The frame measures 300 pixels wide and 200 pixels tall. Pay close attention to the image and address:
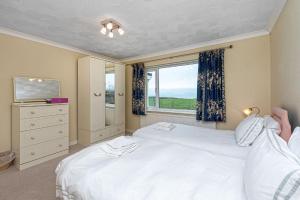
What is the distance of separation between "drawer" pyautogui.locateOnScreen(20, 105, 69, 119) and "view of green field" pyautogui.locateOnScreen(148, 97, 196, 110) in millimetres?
2262

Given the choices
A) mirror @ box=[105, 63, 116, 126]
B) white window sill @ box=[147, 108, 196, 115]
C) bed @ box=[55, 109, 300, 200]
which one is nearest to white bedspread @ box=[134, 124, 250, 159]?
bed @ box=[55, 109, 300, 200]

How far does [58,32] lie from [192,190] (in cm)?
320

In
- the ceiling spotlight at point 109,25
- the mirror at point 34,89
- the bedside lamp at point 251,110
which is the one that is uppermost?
the ceiling spotlight at point 109,25

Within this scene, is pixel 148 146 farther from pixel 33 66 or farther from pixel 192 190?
pixel 33 66

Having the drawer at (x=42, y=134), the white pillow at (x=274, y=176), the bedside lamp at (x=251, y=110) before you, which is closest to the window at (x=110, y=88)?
the drawer at (x=42, y=134)

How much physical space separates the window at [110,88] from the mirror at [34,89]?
1089mm

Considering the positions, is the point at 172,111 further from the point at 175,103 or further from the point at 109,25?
the point at 109,25

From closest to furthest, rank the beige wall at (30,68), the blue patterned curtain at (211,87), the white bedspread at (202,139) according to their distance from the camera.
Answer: the white bedspread at (202,139) < the beige wall at (30,68) < the blue patterned curtain at (211,87)

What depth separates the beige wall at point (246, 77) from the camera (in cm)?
288

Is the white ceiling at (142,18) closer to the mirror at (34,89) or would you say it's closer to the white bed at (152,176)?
the mirror at (34,89)

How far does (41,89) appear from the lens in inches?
124

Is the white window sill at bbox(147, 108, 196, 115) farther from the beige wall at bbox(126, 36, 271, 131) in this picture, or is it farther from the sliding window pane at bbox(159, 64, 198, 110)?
the beige wall at bbox(126, 36, 271, 131)

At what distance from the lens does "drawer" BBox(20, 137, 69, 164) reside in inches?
100

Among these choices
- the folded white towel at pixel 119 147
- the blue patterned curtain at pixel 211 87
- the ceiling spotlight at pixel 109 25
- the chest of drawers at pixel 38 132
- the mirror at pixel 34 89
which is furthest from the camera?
the blue patterned curtain at pixel 211 87
